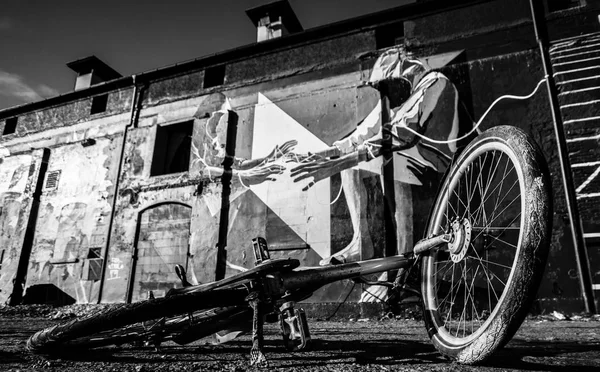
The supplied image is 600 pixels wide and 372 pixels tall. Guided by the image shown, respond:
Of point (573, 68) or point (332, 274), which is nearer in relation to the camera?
point (332, 274)

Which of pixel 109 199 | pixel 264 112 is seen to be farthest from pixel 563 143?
pixel 109 199

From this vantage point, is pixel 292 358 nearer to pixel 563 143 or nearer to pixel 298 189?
pixel 298 189

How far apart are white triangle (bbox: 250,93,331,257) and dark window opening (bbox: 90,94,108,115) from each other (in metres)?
6.23

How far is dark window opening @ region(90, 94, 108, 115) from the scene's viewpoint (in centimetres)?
1316

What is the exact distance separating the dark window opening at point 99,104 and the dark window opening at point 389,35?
9367 millimetres

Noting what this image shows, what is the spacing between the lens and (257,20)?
508 inches

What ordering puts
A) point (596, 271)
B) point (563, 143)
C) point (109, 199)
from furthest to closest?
point (109, 199) < point (563, 143) < point (596, 271)

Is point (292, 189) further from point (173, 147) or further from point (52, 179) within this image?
point (52, 179)

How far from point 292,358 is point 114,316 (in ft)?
3.16

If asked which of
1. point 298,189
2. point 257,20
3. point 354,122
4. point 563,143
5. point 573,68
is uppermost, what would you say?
point 257,20

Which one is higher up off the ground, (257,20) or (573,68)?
(257,20)

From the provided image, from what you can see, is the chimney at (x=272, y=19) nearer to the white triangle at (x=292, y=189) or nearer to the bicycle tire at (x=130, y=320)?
the white triangle at (x=292, y=189)

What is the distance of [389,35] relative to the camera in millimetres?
9836

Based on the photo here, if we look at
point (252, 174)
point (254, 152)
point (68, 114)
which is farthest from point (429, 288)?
point (68, 114)
